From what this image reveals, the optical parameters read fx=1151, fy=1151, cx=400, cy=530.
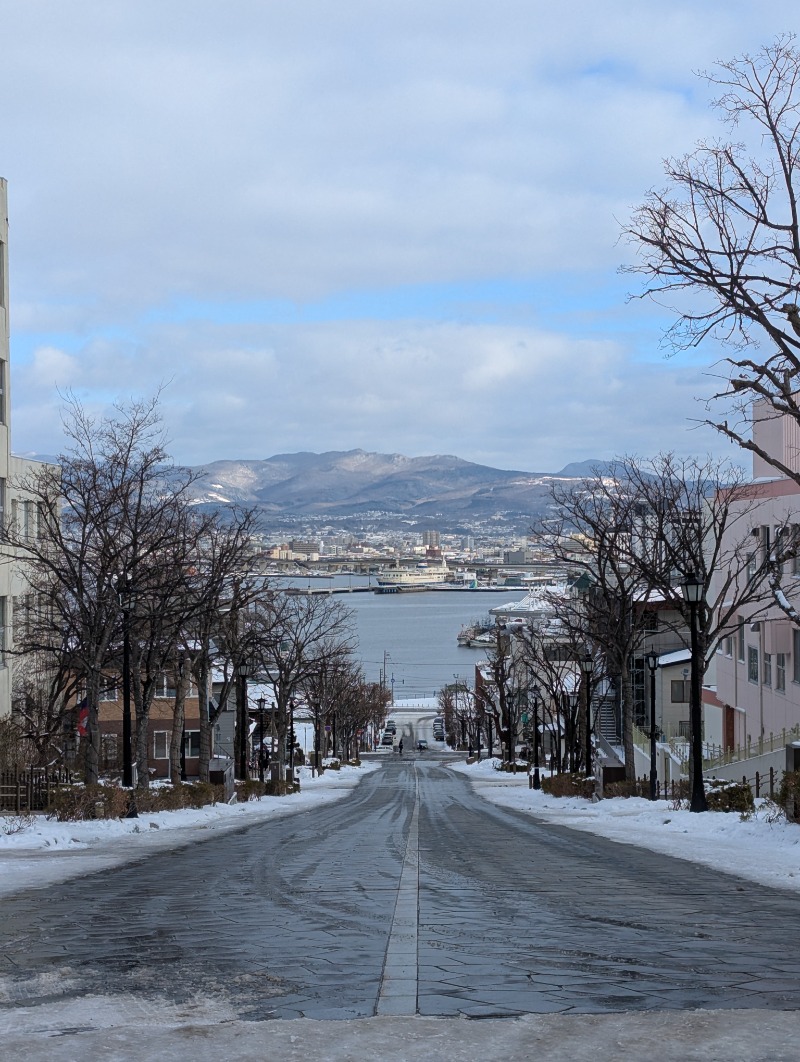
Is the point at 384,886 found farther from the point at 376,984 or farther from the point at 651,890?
the point at 376,984

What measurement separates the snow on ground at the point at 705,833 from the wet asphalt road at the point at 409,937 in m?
0.67

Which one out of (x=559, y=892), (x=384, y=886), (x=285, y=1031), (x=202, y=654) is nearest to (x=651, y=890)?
(x=559, y=892)

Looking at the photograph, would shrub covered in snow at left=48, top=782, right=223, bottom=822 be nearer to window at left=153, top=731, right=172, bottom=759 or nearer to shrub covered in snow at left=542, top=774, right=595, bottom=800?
shrub covered in snow at left=542, top=774, right=595, bottom=800

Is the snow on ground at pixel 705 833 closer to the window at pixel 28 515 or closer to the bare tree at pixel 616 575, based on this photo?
the bare tree at pixel 616 575

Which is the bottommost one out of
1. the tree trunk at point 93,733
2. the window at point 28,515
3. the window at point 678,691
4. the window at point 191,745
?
the window at point 191,745

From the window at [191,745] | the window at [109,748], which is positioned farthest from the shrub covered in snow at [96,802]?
the window at [191,745]

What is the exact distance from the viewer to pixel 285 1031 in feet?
17.9

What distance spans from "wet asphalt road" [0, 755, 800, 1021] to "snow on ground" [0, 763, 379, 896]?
→ 2.45 feet

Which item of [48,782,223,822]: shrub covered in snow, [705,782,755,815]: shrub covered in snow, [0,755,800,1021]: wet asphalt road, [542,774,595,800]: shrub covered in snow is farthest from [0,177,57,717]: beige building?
[0,755,800,1021]: wet asphalt road

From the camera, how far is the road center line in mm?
6035

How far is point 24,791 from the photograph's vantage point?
21781 mm

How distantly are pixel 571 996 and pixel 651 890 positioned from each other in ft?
16.2

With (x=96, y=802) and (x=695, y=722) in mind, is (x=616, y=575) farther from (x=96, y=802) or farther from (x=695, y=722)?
(x=96, y=802)

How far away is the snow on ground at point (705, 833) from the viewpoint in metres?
13.2
